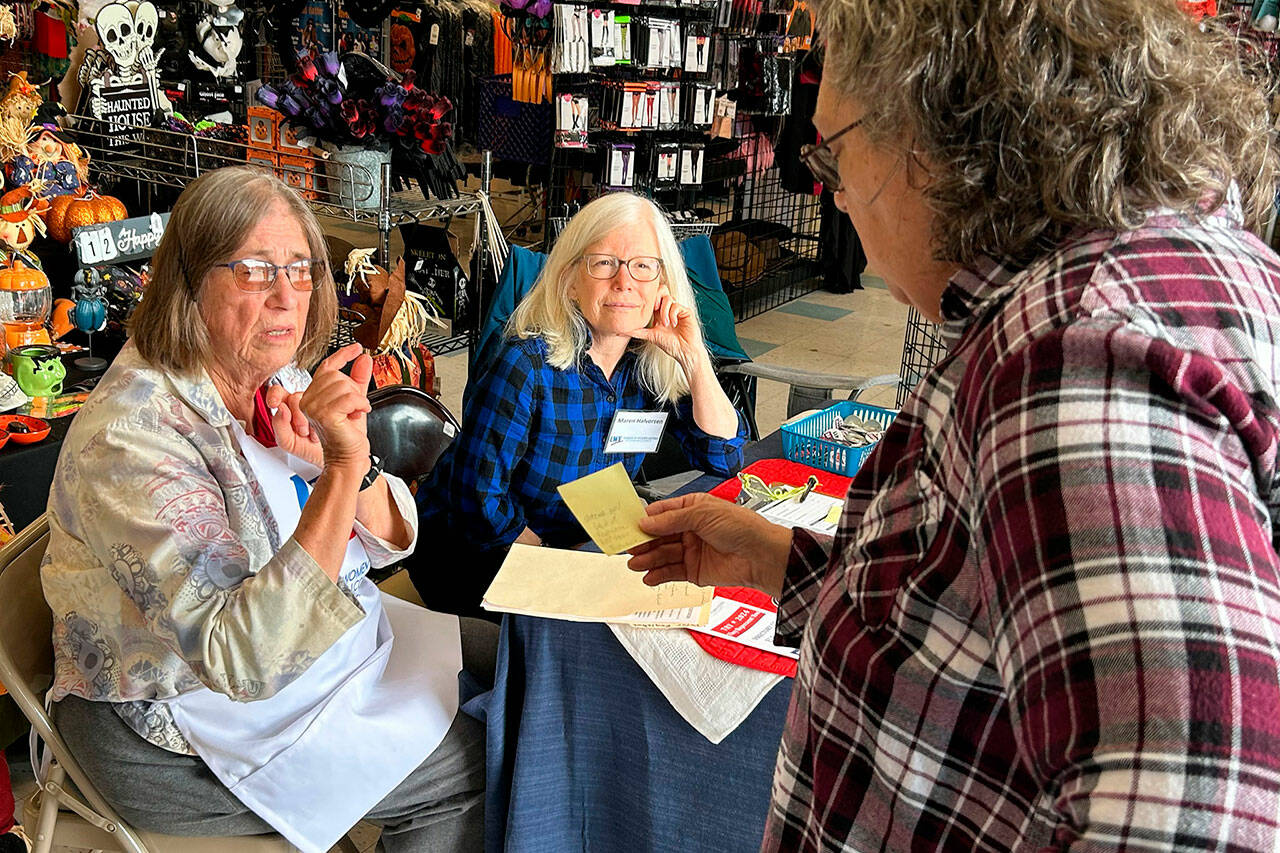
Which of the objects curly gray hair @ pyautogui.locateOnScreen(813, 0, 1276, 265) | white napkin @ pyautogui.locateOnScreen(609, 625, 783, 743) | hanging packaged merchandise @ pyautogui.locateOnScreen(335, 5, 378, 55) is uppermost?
hanging packaged merchandise @ pyautogui.locateOnScreen(335, 5, 378, 55)

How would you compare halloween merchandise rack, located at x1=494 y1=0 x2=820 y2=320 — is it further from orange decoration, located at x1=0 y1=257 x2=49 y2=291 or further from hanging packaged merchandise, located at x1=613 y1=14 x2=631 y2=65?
orange decoration, located at x1=0 y1=257 x2=49 y2=291

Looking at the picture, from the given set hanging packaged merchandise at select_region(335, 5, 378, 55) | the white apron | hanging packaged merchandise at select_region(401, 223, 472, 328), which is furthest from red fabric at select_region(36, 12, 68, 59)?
the white apron

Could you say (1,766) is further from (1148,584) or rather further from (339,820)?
(1148,584)

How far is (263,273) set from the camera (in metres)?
1.74

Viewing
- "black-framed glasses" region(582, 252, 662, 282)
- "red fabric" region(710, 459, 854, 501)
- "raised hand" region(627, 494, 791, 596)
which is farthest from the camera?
"black-framed glasses" region(582, 252, 662, 282)

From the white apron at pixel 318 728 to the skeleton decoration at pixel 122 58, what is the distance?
2572 mm

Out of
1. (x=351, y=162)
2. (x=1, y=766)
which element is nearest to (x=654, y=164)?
(x=351, y=162)

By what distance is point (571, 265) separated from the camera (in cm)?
259

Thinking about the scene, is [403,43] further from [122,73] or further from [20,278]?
[20,278]

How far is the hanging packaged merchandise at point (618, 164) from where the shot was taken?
5.38 metres

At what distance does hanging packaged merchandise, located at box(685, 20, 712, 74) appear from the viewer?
220 inches

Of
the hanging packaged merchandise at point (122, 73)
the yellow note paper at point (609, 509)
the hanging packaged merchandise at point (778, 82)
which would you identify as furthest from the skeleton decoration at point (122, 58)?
the hanging packaged merchandise at point (778, 82)

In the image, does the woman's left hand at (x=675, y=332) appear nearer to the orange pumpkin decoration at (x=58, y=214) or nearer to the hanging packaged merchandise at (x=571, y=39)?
the orange pumpkin decoration at (x=58, y=214)

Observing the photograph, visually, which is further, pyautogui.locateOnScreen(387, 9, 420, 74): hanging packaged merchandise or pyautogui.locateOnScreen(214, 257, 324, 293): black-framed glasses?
pyautogui.locateOnScreen(387, 9, 420, 74): hanging packaged merchandise
